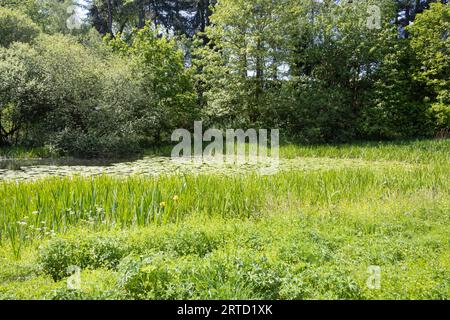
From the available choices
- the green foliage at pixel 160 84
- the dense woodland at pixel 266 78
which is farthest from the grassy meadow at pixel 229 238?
the green foliage at pixel 160 84

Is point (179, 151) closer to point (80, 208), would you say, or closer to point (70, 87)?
point (70, 87)

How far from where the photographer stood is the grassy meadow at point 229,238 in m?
2.69

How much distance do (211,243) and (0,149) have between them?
1211cm

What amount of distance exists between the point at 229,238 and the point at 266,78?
1376cm

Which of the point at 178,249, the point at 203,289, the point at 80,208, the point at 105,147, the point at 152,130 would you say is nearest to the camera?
the point at 203,289

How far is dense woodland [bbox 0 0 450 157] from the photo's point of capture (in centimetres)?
1332

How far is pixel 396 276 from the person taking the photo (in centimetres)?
286

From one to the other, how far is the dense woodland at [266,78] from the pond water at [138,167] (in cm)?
251

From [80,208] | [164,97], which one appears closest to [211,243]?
[80,208]

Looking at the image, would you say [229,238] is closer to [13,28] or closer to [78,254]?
[78,254]

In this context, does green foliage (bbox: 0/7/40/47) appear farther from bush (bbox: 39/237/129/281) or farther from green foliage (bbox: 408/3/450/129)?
green foliage (bbox: 408/3/450/129)

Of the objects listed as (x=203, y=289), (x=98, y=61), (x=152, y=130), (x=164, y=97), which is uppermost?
(x=98, y=61)

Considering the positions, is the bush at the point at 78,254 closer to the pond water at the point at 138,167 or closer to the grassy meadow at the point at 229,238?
the grassy meadow at the point at 229,238
